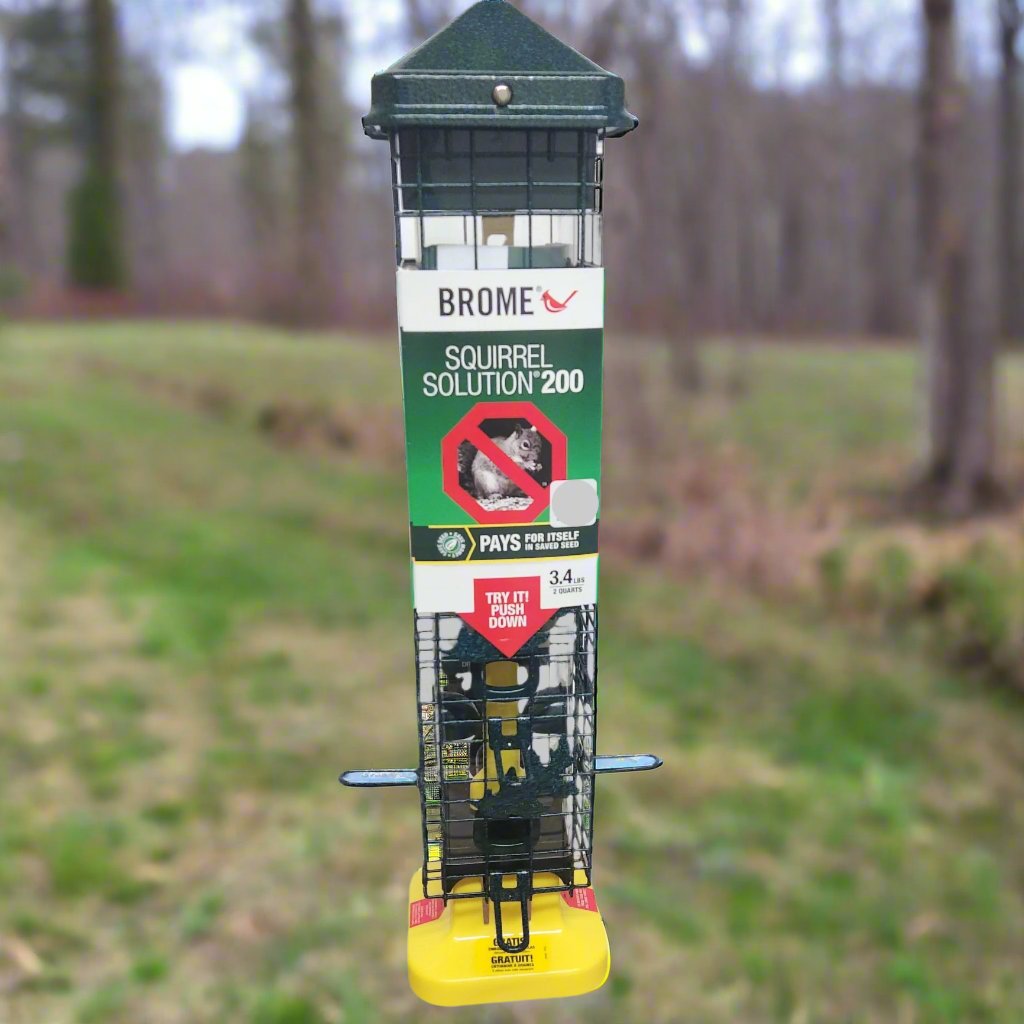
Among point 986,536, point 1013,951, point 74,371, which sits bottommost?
point 1013,951

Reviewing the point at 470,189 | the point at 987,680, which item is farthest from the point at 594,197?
the point at 987,680

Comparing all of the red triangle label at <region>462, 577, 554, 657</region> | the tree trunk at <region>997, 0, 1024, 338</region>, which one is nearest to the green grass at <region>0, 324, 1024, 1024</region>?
the red triangle label at <region>462, 577, 554, 657</region>

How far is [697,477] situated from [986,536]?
2.21 meters

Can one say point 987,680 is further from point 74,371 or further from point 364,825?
point 74,371

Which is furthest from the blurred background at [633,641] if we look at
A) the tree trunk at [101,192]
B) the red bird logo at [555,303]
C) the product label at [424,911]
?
the tree trunk at [101,192]

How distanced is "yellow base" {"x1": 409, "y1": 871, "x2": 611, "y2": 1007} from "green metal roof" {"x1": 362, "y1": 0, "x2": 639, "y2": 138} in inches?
42.8

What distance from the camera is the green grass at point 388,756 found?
3461mm

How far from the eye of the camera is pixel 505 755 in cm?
152

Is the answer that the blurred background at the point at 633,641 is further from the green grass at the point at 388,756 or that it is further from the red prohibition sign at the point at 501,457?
the red prohibition sign at the point at 501,457

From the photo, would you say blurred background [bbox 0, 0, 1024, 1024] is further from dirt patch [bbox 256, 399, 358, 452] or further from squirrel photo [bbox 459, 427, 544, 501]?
squirrel photo [bbox 459, 427, 544, 501]

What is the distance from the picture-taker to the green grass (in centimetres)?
346

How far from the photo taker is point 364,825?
14.1ft

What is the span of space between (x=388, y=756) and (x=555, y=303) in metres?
3.81

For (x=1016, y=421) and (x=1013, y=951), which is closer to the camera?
(x=1013, y=951)
